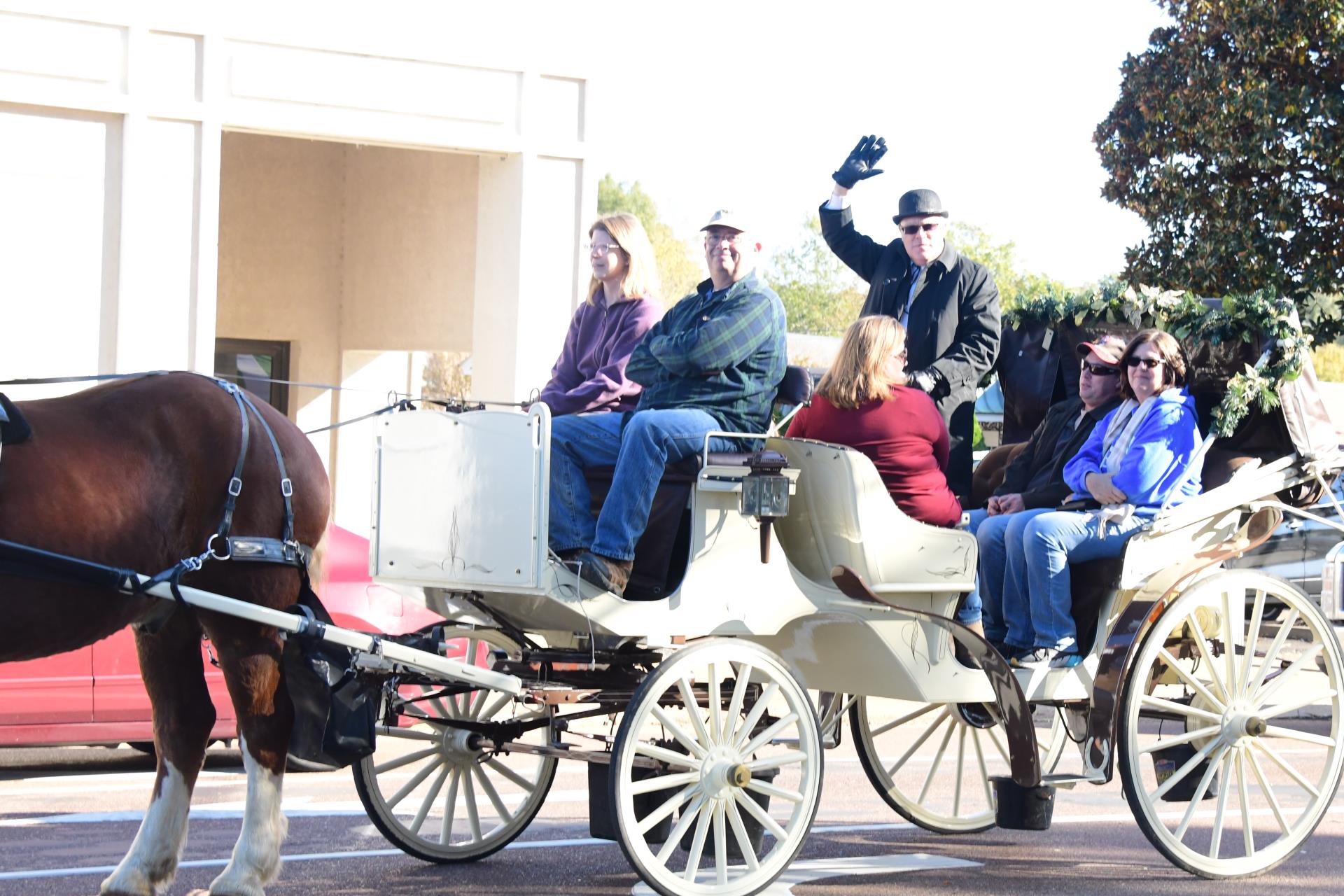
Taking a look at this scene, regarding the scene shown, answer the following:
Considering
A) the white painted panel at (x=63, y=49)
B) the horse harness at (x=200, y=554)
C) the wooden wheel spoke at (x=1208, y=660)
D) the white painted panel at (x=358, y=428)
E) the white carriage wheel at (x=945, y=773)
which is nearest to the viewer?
the horse harness at (x=200, y=554)

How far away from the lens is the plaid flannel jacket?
6.11 metres

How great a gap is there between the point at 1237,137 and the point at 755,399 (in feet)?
45.5

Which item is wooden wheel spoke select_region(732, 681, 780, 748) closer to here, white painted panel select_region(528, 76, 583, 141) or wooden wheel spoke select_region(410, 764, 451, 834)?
wooden wheel spoke select_region(410, 764, 451, 834)

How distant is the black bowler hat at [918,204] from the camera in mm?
7328

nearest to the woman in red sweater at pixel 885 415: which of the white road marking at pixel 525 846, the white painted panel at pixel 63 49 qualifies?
the white road marking at pixel 525 846

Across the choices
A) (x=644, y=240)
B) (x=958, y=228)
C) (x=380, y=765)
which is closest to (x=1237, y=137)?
(x=644, y=240)

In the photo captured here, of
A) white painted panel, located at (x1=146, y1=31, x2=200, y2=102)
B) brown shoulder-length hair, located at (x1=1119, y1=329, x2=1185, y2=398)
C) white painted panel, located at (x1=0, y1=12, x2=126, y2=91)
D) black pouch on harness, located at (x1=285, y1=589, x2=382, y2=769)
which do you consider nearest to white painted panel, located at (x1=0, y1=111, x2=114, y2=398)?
white painted panel, located at (x1=0, y1=12, x2=126, y2=91)

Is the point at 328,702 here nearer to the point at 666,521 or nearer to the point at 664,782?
the point at 664,782

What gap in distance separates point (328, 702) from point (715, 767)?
133 cm

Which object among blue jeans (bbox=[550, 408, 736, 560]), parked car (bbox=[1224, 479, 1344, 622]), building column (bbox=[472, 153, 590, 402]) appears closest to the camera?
blue jeans (bbox=[550, 408, 736, 560])

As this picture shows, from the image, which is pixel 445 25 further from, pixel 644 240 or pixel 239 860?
pixel 239 860

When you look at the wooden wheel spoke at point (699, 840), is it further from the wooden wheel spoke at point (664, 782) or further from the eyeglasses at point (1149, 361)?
the eyeglasses at point (1149, 361)

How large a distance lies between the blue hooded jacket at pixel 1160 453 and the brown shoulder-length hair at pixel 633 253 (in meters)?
2.03

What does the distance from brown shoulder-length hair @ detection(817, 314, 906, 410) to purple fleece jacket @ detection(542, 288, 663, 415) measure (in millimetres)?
762
